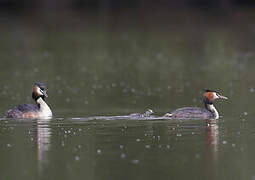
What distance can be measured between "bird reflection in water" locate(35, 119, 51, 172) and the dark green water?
0.9 inches

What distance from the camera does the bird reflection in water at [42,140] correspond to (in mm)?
16327

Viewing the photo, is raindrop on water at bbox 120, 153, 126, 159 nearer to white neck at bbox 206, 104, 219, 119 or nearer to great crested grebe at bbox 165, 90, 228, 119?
great crested grebe at bbox 165, 90, 228, 119

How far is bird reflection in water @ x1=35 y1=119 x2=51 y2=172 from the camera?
53.6 feet

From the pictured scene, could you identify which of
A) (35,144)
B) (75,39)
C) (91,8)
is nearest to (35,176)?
(35,144)

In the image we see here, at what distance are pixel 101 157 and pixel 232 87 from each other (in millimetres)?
11753

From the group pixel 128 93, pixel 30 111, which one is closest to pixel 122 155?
pixel 30 111

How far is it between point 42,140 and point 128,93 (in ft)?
28.8

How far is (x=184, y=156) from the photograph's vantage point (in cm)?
1648

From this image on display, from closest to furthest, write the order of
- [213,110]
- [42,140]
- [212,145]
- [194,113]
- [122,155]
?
[122,155] → [212,145] → [42,140] → [194,113] → [213,110]

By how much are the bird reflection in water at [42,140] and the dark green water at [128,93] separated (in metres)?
0.02

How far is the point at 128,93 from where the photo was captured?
26875 mm

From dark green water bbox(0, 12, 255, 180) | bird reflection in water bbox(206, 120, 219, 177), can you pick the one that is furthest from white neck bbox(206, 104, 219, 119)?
bird reflection in water bbox(206, 120, 219, 177)

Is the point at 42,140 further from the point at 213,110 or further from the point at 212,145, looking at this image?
the point at 213,110

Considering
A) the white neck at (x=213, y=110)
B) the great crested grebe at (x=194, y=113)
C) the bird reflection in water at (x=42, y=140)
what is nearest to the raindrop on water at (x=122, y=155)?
the bird reflection in water at (x=42, y=140)
